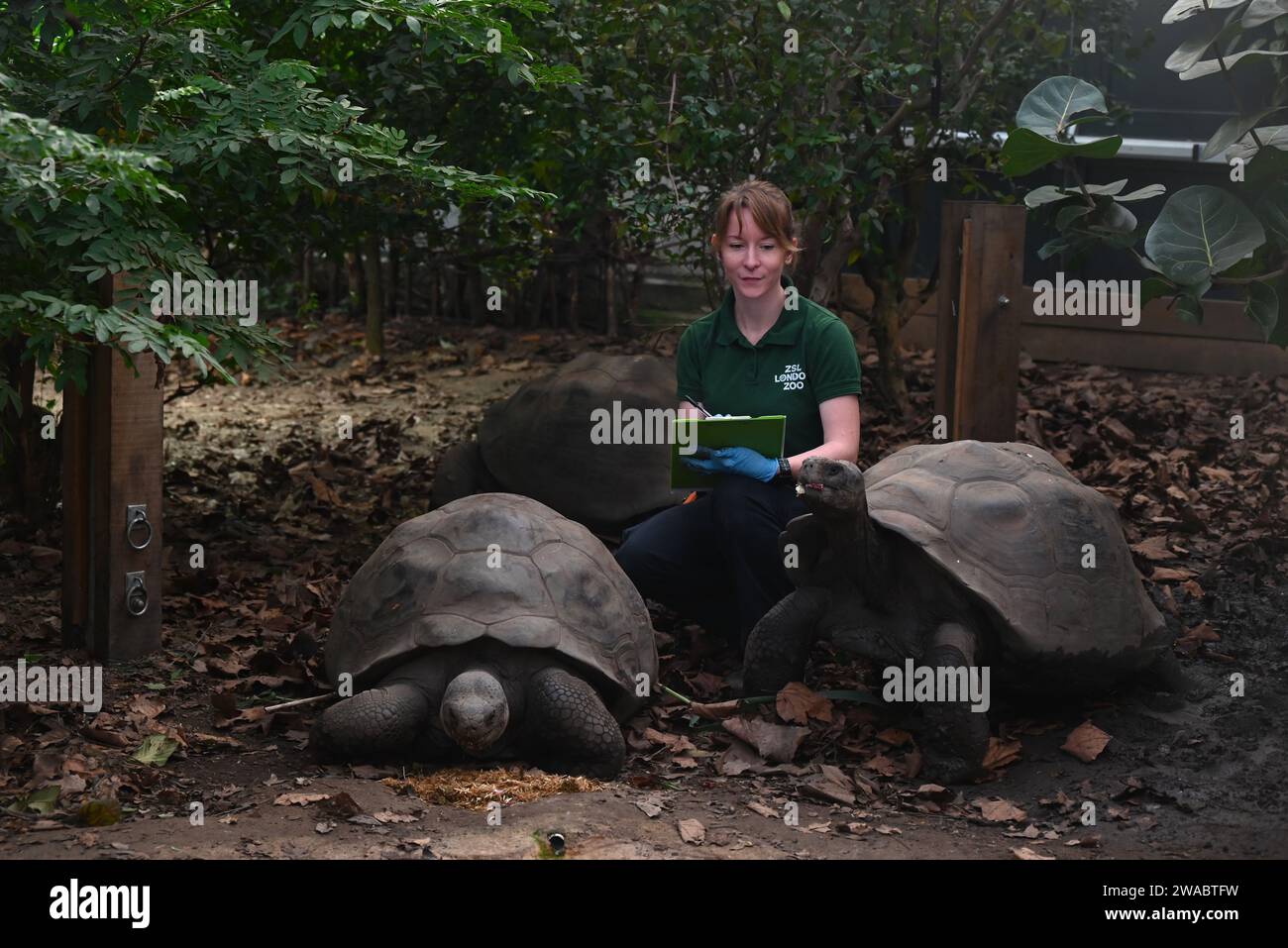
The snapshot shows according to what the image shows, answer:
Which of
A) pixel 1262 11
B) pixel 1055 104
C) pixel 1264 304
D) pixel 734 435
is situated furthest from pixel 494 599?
pixel 1262 11

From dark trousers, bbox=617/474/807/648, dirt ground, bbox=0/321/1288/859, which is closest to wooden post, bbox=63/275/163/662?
dirt ground, bbox=0/321/1288/859

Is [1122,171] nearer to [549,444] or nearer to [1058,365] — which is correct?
[1058,365]

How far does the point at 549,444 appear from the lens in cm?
650

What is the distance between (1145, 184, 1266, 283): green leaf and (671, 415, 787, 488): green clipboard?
49.3 inches

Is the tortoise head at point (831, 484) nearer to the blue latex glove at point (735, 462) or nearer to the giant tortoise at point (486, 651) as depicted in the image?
the blue latex glove at point (735, 462)

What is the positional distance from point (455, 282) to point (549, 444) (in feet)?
15.6

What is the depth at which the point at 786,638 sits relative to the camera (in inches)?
172

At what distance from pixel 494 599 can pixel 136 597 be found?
141 cm

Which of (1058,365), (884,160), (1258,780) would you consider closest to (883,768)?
(1258,780)
